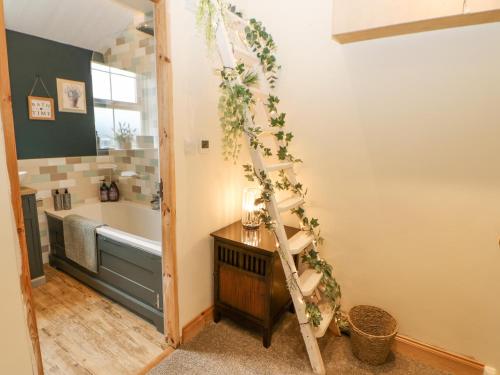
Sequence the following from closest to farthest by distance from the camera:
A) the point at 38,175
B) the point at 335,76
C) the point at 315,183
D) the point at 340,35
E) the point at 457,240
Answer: the point at 340,35
the point at 457,240
the point at 335,76
the point at 315,183
the point at 38,175

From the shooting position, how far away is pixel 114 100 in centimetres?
320

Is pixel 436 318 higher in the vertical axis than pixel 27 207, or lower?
lower

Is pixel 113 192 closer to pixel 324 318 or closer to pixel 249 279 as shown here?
pixel 249 279

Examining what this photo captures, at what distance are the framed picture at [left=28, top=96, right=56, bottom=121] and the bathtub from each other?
96cm

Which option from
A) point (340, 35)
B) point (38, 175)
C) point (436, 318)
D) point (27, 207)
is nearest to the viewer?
point (340, 35)

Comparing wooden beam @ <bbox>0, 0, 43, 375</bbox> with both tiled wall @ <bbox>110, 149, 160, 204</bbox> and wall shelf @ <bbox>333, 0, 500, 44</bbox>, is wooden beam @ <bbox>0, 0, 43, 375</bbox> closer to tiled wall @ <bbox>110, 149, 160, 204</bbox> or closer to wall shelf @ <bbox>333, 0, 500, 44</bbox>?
wall shelf @ <bbox>333, 0, 500, 44</bbox>

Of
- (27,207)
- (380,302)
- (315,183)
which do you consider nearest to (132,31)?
(27,207)

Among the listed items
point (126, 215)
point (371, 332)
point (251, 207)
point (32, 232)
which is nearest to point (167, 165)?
point (251, 207)

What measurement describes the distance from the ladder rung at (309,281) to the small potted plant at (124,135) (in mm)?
2432

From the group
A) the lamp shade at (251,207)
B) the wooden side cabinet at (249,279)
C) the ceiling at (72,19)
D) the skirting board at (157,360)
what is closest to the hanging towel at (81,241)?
the skirting board at (157,360)

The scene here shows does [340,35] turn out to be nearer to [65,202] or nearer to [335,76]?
[335,76]

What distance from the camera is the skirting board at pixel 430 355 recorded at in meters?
1.70

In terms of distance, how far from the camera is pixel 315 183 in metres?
2.06

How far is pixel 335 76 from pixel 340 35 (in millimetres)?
416
